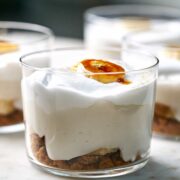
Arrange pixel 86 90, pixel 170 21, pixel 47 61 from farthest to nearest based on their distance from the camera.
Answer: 1. pixel 170 21
2. pixel 47 61
3. pixel 86 90

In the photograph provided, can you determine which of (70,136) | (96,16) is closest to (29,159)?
(70,136)

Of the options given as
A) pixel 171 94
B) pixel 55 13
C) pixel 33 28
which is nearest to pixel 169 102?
pixel 171 94

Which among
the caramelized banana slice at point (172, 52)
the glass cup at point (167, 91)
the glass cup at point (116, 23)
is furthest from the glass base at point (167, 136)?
the glass cup at point (116, 23)

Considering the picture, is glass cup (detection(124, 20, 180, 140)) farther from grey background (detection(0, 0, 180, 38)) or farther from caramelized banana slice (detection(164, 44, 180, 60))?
grey background (detection(0, 0, 180, 38))

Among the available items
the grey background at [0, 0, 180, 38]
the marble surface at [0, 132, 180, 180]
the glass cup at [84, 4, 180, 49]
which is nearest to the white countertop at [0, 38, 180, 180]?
the marble surface at [0, 132, 180, 180]

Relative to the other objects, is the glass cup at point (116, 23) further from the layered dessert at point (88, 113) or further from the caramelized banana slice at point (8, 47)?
the layered dessert at point (88, 113)

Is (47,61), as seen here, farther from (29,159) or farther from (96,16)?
(96,16)
